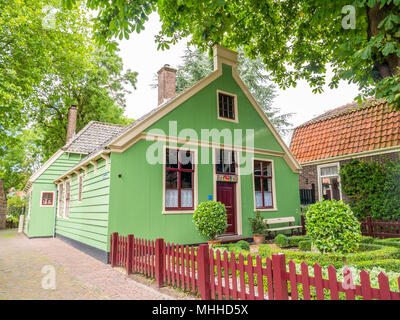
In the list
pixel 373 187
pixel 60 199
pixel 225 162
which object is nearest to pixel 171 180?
pixel 225 162

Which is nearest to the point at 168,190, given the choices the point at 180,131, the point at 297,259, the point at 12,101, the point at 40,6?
the point at 180,131

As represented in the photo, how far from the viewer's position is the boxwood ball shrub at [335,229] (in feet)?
21.8

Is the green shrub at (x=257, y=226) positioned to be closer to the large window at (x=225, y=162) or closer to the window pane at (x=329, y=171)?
the large window at (x=225, y=162)

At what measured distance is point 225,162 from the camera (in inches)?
468

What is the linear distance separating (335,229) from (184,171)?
567 centimetres

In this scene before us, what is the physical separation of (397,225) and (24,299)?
41.9 ft

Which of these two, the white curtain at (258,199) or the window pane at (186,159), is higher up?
the window pane at (186,159)

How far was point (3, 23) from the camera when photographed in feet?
42.9

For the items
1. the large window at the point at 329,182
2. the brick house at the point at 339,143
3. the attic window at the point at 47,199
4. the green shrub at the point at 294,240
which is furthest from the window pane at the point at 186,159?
the attic window at the point at 47,199

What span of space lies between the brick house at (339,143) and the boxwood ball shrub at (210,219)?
9.64 meters

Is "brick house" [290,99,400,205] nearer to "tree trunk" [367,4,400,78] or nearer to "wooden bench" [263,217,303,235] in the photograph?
"wooden bench" [263,217,303,235]

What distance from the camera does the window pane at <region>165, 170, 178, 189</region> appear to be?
32.7ft

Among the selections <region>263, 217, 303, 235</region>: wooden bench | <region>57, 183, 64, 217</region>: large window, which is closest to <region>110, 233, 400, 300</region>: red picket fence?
<region>263, 217, 303, 235</region>: wooden bench
